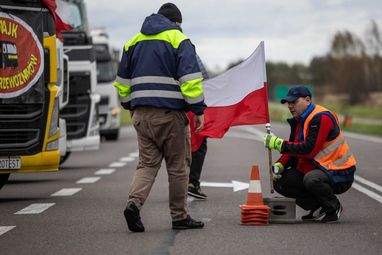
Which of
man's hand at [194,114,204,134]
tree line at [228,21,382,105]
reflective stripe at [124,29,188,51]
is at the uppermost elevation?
reflective stripe at [124,29,188,51]

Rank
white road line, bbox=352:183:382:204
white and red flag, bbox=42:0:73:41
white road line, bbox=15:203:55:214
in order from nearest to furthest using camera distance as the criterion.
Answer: white road line, bbox=15:203:55:214
white road line, bbox=352:183:382:204
white and red flag, bbox=42:0:73:41

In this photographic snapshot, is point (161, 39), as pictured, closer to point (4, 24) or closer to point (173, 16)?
point (173, 16)

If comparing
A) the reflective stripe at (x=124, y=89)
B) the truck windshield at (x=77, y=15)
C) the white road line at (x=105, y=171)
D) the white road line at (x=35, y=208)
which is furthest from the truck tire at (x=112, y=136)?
the reflective stripe at (x=124, y=89)

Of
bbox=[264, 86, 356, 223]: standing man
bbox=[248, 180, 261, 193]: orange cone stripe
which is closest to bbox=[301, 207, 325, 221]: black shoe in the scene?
bbox=[264, 86, 356, 223]: standing man

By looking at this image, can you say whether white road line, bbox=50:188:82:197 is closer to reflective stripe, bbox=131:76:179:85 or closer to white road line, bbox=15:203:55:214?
white road line, bbox=15:203:55:214

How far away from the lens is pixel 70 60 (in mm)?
19297

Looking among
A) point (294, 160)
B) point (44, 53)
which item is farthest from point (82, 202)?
point (294, 160)

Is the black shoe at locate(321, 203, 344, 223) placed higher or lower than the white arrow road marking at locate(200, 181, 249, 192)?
higher

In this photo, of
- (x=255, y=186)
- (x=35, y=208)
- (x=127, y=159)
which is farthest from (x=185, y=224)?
(x=127, y=159)

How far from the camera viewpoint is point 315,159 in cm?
1012

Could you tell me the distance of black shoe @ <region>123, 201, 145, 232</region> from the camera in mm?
9219

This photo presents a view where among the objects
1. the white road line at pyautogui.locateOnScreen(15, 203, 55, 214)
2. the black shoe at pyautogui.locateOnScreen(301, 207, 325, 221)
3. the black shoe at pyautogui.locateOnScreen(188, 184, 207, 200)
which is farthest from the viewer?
the black shoe at pyautogui.locateOnScreen(188, 184, 207, 200)

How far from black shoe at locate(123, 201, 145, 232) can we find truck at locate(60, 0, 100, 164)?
1010 cm

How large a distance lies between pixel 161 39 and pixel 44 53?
12.4ft
